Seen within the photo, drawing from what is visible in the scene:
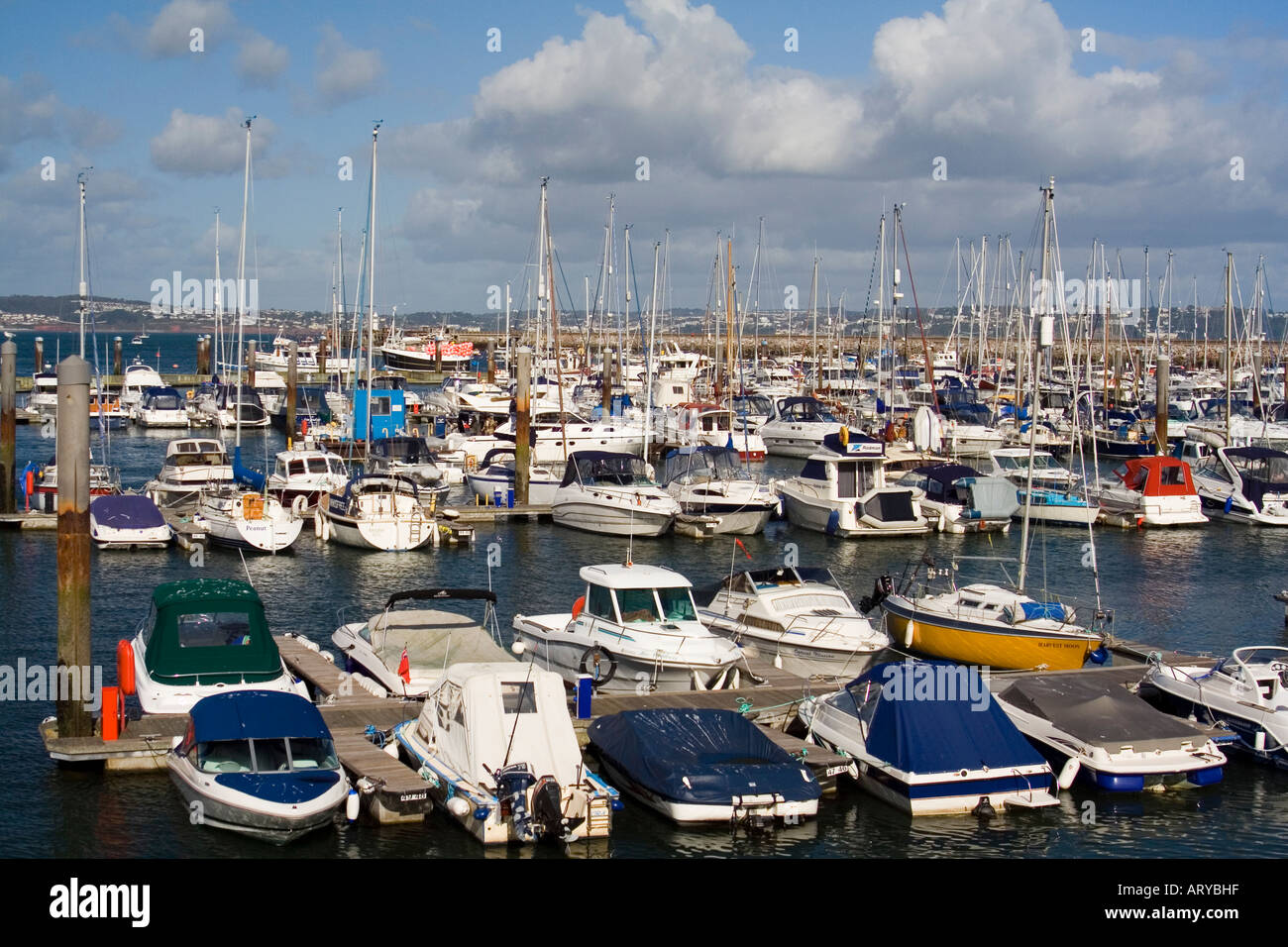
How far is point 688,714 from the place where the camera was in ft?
63.5

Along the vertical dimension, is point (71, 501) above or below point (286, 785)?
above

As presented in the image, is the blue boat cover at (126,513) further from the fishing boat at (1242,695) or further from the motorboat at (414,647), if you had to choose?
the fishing boat at (1242,695)

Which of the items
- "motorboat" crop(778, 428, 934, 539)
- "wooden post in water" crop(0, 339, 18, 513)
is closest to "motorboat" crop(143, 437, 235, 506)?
"wooden post in water" crop(0, 339, 18, 513)

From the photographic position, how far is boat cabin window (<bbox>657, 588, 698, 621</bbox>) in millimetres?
24375

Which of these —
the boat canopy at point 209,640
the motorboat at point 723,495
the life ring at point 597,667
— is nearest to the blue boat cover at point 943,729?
the life ring at point 597,667

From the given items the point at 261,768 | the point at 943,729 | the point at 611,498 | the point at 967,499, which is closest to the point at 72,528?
the point at 261,768

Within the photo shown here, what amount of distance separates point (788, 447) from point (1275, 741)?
48.6 m

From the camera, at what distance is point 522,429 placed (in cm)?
4584

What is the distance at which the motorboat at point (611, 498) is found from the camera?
42.5 m

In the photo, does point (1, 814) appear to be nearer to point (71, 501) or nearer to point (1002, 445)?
point (71, 501)

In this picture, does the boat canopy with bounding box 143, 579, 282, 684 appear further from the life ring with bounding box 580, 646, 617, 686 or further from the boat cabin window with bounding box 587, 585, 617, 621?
the boat cabin window with bounding box 587, 585, 617, 621

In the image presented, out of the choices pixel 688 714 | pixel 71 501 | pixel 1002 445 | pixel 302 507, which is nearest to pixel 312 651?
pixel 71 501

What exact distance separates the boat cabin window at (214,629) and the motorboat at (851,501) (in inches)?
966

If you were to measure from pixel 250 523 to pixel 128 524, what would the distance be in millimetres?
3322
